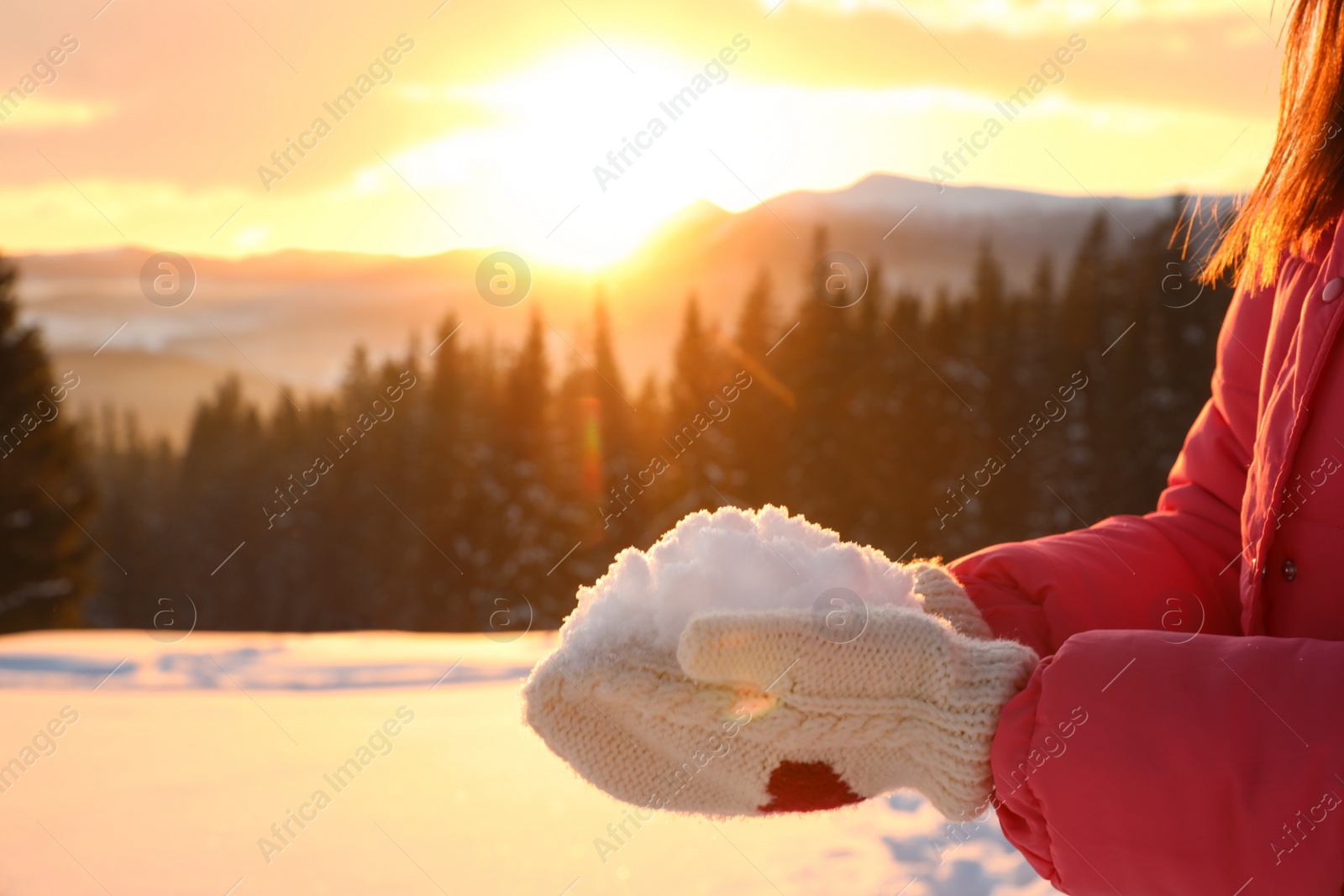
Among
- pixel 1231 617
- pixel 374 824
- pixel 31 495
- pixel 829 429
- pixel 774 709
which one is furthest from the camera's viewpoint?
pixel 829 429

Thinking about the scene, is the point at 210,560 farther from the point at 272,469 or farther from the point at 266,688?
the point at 266,688

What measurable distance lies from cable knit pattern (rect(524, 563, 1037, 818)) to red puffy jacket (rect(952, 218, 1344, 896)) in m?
0.08

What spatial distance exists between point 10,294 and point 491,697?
31294 millimetres

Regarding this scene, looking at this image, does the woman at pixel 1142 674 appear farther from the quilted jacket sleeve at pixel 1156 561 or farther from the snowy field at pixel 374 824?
the snowy field at pixel 374 824

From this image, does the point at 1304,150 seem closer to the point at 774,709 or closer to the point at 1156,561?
the point at 1156,561

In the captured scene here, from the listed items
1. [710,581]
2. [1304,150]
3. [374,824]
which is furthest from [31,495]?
[1304,150]

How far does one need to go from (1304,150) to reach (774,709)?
51.4 inches

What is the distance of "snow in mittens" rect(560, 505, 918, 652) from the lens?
133cm

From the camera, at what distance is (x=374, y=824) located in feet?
8.02

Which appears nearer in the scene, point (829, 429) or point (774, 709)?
point (774, 709)

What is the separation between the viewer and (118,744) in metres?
3.36

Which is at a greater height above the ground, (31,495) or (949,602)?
(949,602)

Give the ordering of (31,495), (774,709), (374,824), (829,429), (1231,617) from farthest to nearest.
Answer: (829,429) → (31,495) → (374,824) → (1231,617) → (774,709)

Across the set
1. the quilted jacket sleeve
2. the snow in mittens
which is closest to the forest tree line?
the quilted jacket sleeve
